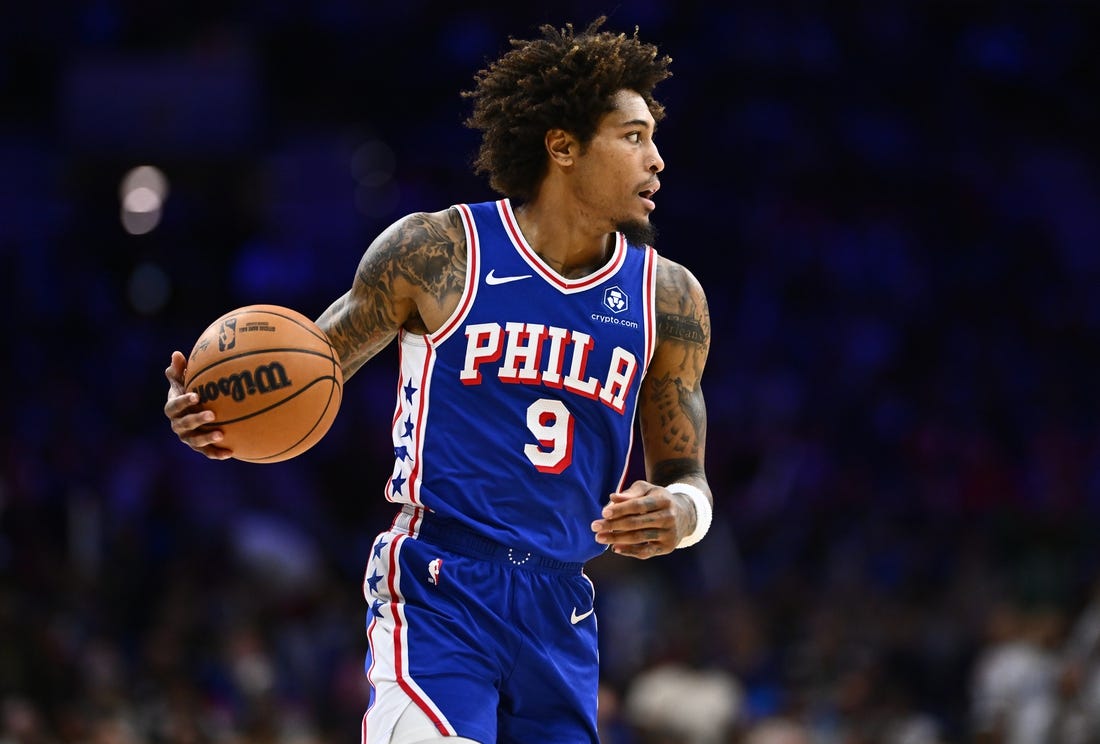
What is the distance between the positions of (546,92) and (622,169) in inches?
15.5

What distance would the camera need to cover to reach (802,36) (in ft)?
56.7

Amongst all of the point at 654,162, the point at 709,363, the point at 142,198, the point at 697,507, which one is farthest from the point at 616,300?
the point at 142,198

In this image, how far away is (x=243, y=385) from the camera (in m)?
4.46

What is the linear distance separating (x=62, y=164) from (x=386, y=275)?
40.1 ft

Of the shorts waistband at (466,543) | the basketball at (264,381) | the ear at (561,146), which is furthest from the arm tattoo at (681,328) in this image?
the basketball at (264,381)

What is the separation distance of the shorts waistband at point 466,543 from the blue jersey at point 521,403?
0.08ft

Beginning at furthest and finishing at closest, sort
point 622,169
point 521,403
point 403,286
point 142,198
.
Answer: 1. point 142,198
2. point 622,169
3. point 403,286
4. point 521,403

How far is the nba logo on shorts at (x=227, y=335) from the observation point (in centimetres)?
451

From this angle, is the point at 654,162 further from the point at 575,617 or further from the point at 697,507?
the point at 575,617

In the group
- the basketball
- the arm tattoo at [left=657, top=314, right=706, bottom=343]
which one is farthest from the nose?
the basketball

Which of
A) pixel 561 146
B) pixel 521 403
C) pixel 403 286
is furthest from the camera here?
pixel 561 146

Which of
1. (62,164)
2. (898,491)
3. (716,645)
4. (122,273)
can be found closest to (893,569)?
(898,491)

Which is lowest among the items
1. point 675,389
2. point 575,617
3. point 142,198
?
point 575,617

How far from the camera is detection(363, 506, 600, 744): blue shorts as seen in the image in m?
4.34
